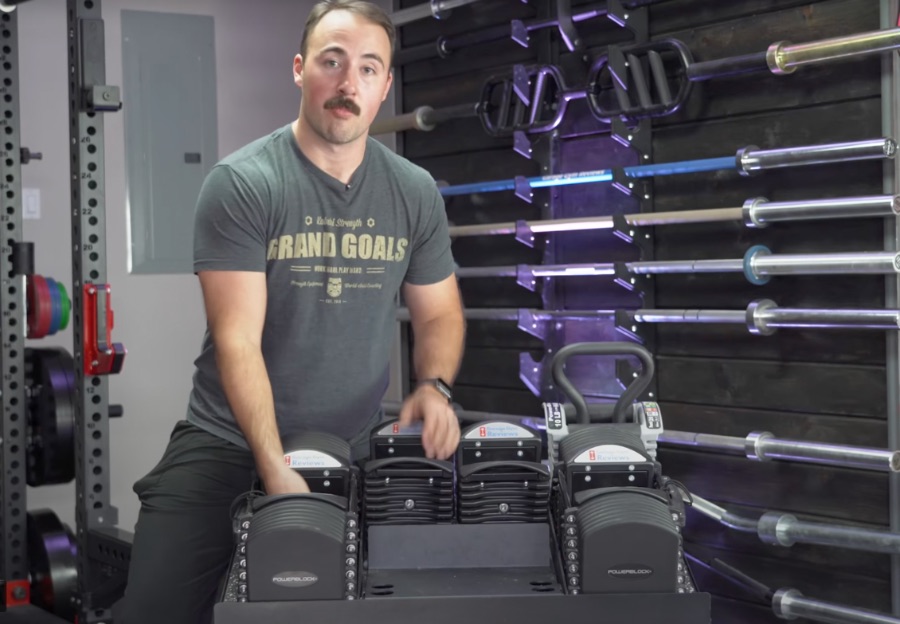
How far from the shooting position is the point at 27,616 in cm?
436

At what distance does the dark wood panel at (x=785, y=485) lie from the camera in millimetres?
3492

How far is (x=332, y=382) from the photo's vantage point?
7.97 ft

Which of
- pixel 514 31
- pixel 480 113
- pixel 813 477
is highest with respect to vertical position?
pixel 514 31

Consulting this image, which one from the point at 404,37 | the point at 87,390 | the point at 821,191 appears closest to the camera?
the point at 821,191

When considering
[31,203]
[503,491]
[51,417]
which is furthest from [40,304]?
[503,491]

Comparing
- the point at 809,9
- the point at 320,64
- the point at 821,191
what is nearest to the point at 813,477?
the point at 821,191

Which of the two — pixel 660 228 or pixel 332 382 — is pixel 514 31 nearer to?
pixel 660 228

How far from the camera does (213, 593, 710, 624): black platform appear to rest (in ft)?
5.87

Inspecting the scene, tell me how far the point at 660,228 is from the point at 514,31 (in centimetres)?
96

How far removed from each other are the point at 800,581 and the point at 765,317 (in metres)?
0.90

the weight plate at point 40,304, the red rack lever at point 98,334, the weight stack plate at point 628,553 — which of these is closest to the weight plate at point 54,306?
the weight plate at point 40,304

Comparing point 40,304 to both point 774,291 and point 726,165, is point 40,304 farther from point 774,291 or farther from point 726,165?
point 774,291

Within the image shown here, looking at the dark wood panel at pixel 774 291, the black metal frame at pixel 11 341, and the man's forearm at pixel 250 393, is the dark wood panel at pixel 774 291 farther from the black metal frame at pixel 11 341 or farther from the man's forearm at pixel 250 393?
the black metal frame at pixel 11 341

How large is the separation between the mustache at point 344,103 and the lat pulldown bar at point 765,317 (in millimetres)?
1654
